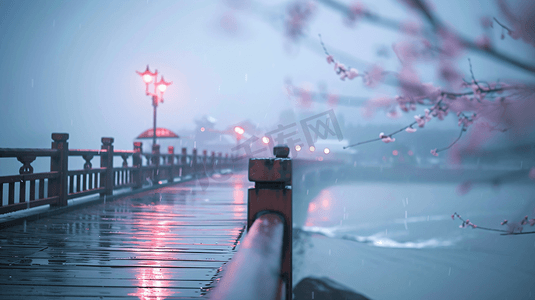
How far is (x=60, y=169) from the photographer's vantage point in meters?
6.01

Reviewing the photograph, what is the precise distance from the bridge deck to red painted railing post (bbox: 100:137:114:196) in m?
2.14

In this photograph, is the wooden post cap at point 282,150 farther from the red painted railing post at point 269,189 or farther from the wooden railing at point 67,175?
the wooden railing at point 67,175

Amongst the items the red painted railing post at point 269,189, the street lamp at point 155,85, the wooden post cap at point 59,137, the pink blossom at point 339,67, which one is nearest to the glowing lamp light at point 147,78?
the street lamp at point 155,85

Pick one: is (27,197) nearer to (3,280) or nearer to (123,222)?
(123,222)

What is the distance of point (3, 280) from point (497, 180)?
3.80 metres

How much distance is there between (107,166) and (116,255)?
532 centimetres

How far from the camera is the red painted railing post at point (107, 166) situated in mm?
8039

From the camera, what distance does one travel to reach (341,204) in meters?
70.8

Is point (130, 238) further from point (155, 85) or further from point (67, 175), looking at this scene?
point (155, 85)

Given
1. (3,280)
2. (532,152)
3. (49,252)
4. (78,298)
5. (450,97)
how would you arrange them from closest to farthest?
(532,152)
(450,97)
(78,298)
(3,280)
(49,252)

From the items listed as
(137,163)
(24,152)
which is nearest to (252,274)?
(24,152)

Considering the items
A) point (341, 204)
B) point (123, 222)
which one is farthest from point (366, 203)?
point (123, 222)

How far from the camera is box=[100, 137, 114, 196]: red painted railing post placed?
26.4ft

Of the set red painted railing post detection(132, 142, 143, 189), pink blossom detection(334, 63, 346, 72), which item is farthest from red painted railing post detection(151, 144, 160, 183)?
pink blossom detection(334, 63, 346, 72)
